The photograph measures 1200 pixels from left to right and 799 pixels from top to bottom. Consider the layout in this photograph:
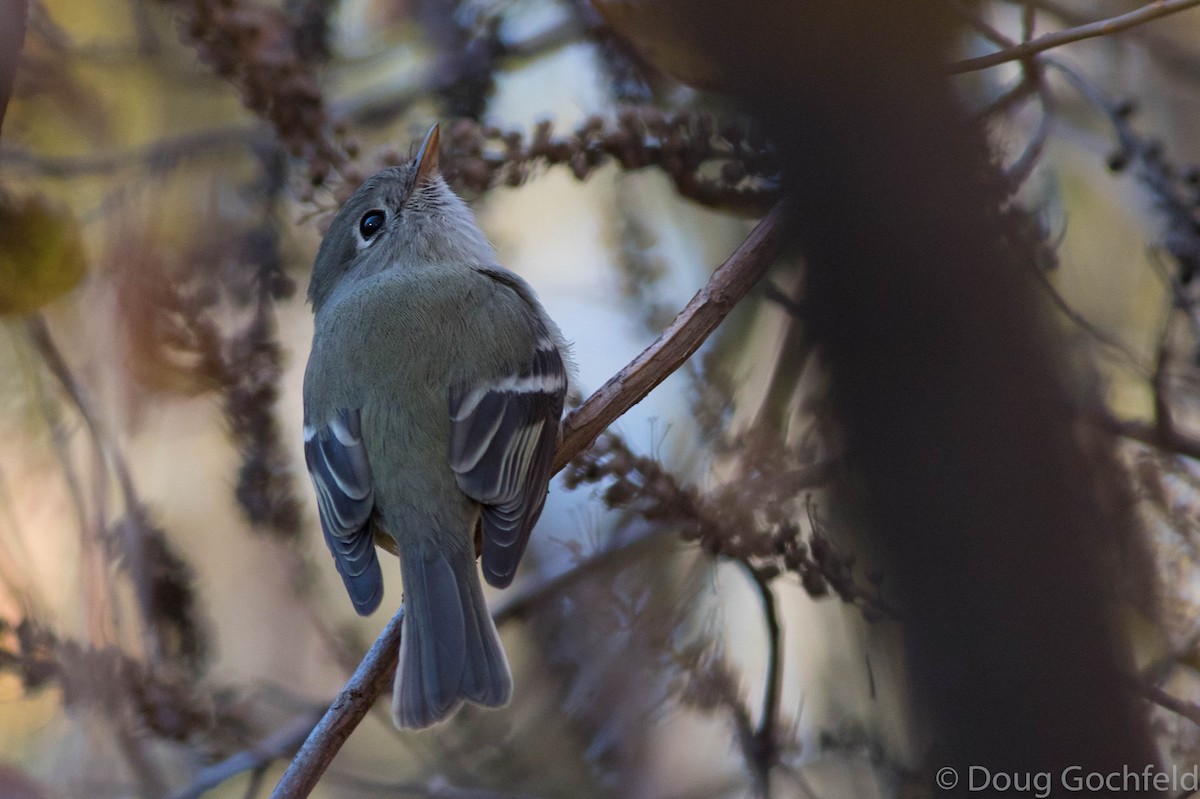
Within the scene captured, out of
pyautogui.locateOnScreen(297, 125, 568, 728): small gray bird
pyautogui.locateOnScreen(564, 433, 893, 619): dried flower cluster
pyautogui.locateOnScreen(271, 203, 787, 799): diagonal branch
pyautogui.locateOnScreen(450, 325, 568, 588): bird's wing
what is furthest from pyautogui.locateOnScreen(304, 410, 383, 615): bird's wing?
pyautogui.locateOnScreen(564, 433, 893, 619): dried flower cluster

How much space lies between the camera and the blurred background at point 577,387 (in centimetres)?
225

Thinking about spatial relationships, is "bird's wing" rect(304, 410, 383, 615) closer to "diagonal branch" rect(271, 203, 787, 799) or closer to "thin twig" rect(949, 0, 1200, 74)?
"diagonal branch" rect(271, 203, 787, 799)

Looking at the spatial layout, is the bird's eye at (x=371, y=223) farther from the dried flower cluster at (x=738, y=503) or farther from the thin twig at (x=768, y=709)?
the thin twig at (x=768, y=709)

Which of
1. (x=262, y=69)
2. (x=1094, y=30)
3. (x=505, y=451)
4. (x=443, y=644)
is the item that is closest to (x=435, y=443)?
(x=505, y=451)

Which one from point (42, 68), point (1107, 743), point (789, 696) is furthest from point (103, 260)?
point (1107, 743)

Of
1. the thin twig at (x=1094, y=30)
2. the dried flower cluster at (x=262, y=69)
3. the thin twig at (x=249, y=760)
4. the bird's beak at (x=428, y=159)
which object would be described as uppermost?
the thin twig at (x=1094, y=30)

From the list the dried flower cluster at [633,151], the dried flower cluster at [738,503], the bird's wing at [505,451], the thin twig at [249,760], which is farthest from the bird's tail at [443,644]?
the dried flower cluster at [633,151]

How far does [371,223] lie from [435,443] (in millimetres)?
923

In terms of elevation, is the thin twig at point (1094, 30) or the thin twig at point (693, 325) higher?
the thin twig at point (1094, 30)

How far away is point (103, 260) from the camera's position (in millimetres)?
2904

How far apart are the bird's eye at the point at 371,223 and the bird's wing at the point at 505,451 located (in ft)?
2.65

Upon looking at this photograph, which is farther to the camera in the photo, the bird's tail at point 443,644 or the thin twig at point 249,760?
the thin twig at point 249,760

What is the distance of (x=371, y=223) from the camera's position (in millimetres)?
3160

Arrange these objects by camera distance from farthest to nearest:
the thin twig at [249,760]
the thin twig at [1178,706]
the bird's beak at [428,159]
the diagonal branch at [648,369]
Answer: the bird's beak at [428,159], the thin twig at [249,760], the diagonal branch at [648,369], the thin twig at [1178,706]
